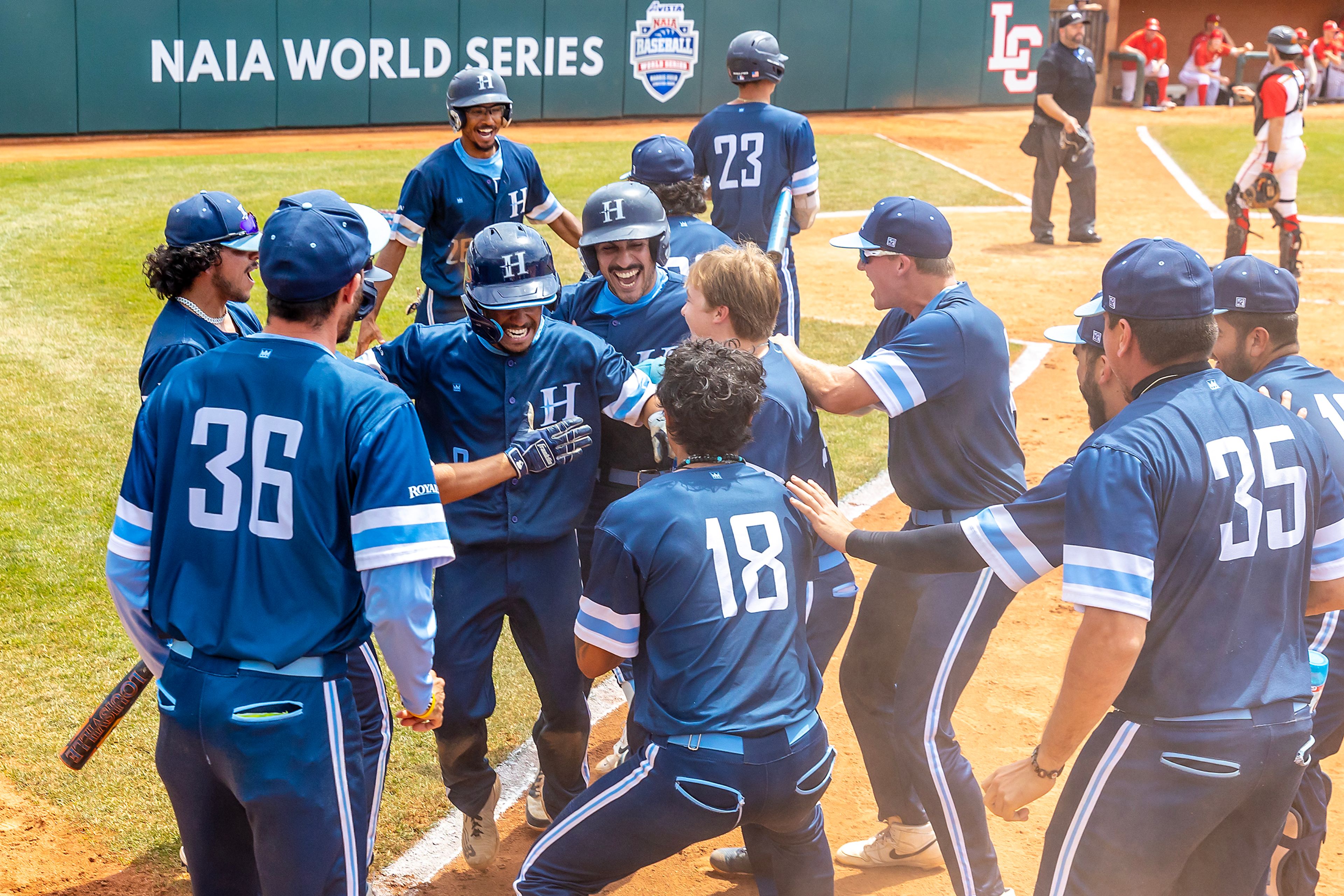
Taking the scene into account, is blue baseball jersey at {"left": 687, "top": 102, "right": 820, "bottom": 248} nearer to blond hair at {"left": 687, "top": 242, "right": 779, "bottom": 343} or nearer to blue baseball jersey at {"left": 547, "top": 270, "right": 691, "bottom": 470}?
blue baseball jersey at {"left": 547, "top": 270, "right": 691, "bottom": 470}

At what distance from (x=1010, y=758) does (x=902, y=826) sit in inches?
30.6

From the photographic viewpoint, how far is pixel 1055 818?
3.13 meters

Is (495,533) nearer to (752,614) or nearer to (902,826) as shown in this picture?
(752,614)

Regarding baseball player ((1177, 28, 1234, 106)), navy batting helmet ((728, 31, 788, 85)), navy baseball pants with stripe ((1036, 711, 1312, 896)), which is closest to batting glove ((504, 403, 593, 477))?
navy baseball pants with stripe ((1036, 711, 1312, 896))

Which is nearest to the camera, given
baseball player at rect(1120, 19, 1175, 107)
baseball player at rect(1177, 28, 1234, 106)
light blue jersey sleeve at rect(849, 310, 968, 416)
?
light blue jersey sleeve at rect(849, 310, 968, 416)

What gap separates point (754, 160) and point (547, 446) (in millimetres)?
4444

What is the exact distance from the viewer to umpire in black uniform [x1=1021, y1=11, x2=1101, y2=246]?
14414mm

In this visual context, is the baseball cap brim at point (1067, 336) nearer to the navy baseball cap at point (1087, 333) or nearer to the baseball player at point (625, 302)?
the navy baseball cap at point (1087, 333)

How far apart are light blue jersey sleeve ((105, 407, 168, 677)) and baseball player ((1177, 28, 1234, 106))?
29.8 metres

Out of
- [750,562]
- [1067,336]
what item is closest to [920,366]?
[1067,336]

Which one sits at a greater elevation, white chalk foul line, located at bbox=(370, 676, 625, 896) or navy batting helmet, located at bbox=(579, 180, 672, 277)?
navy batting helmet, located at bbox=(579, 180, 672, 277)

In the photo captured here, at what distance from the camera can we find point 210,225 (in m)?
4.29

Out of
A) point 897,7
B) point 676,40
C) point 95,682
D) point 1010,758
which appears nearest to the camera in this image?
point 1010,758

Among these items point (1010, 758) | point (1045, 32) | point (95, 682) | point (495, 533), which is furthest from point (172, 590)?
point (1045, 32)
